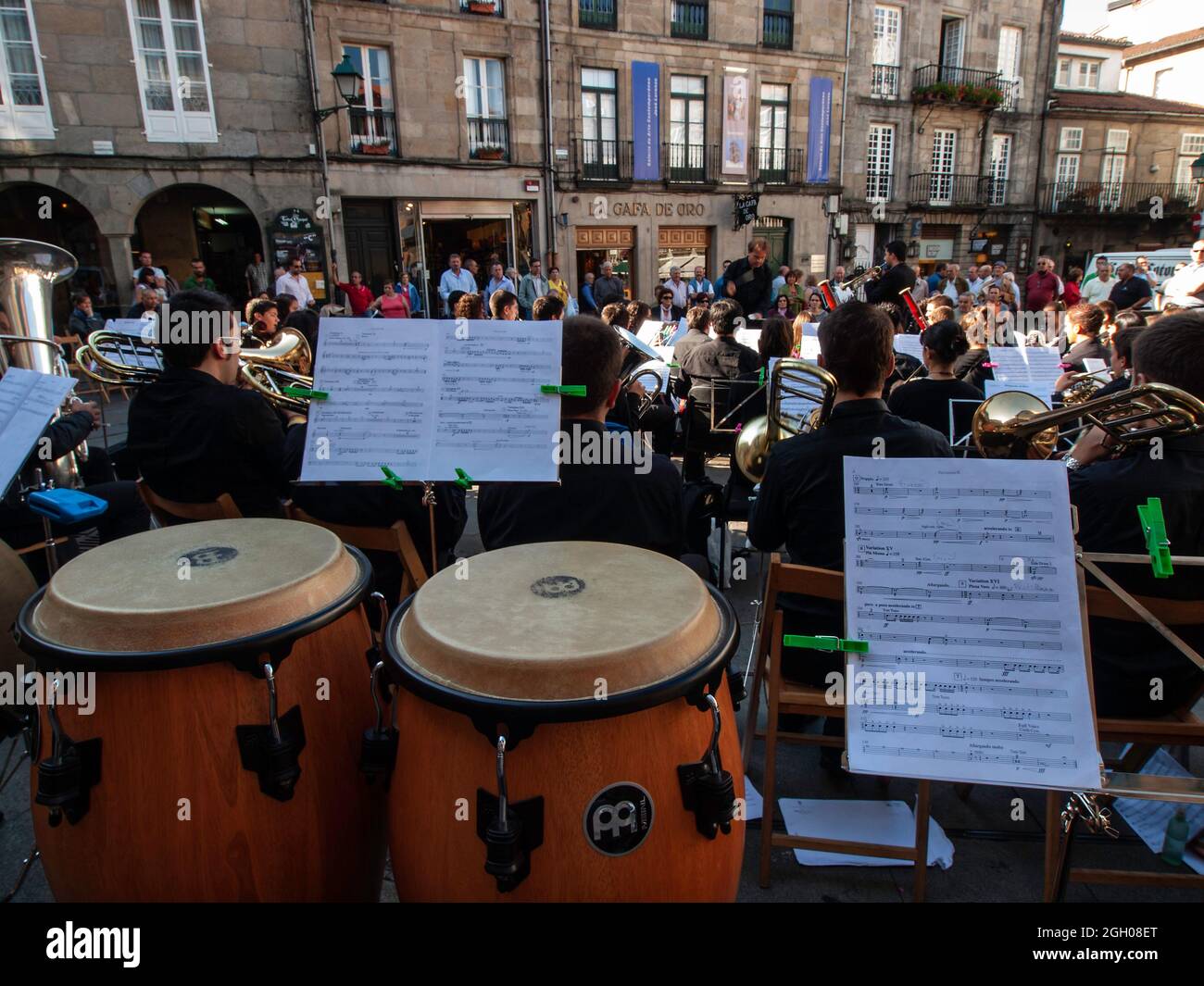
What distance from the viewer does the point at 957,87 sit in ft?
63.9

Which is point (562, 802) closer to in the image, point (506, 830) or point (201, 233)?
point (506, 830)

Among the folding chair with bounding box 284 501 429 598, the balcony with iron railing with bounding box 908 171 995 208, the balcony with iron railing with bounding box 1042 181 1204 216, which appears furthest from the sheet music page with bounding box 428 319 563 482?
the balcony with iron railing with bounding box 1042 181 1204 216

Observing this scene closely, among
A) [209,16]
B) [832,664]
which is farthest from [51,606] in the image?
[209,16]

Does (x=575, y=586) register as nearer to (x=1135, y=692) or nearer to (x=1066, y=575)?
(x=1066, y=575)

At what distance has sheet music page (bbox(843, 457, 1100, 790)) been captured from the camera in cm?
140

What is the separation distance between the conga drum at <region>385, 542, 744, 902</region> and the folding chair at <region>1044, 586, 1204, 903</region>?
37.0 inches

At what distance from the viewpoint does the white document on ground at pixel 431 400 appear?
207 cm

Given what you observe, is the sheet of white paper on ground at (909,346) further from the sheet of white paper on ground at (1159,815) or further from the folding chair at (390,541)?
the folding chair at (390,541)

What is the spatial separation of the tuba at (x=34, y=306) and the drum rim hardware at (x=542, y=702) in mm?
3529

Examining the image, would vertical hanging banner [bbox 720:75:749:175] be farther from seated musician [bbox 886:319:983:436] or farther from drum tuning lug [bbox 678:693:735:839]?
drum tuning lug [bbox 678:693:735:839]

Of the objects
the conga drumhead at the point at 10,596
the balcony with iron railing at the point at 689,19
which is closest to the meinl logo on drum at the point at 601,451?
the conga drumhead at the point at 10,596

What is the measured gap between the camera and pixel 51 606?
1425 millimetres
